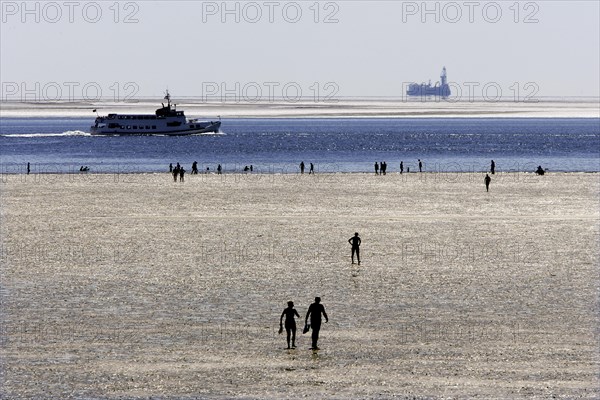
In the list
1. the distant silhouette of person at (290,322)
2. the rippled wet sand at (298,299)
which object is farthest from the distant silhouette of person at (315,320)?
the distant silhouette of person at (290,322)

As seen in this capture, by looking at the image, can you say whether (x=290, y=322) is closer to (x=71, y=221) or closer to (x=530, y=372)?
(x=530, y=372)

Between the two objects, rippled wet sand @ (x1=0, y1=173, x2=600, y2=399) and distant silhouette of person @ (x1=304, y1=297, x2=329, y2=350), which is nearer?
rippled wet sand @ (x1=0, y1=173, x2=600, y2=399)

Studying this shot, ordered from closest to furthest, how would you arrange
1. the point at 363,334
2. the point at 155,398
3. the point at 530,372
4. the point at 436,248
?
1. the point at 155,398
2. the point at 530,372
3. the point at 363,334
4. the point at 436,248

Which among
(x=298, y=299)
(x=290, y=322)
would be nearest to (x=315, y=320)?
(x=290, y=322)

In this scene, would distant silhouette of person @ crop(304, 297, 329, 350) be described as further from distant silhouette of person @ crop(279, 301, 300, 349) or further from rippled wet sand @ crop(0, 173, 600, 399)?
distant silhouette of person @ crop(279, 301, 300, 349)

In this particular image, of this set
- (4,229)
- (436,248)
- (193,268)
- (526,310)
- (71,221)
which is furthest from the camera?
(71,221)

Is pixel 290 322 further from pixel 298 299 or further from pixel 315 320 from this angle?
pixel 298 299

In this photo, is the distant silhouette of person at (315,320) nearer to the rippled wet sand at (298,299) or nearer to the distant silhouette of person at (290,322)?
the rippled wet sand at (298,299)

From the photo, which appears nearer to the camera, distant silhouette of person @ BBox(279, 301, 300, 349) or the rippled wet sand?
the rippled wet sand

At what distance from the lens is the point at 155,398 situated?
24.3m

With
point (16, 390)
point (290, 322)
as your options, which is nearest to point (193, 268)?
point (290, 322)

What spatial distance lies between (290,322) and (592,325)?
344 inches

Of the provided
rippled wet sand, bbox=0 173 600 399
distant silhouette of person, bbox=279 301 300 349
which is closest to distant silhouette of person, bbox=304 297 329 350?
rippled wet sand, bbox=0 173 600 399

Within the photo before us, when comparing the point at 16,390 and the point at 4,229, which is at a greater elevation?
the point at 4,229
